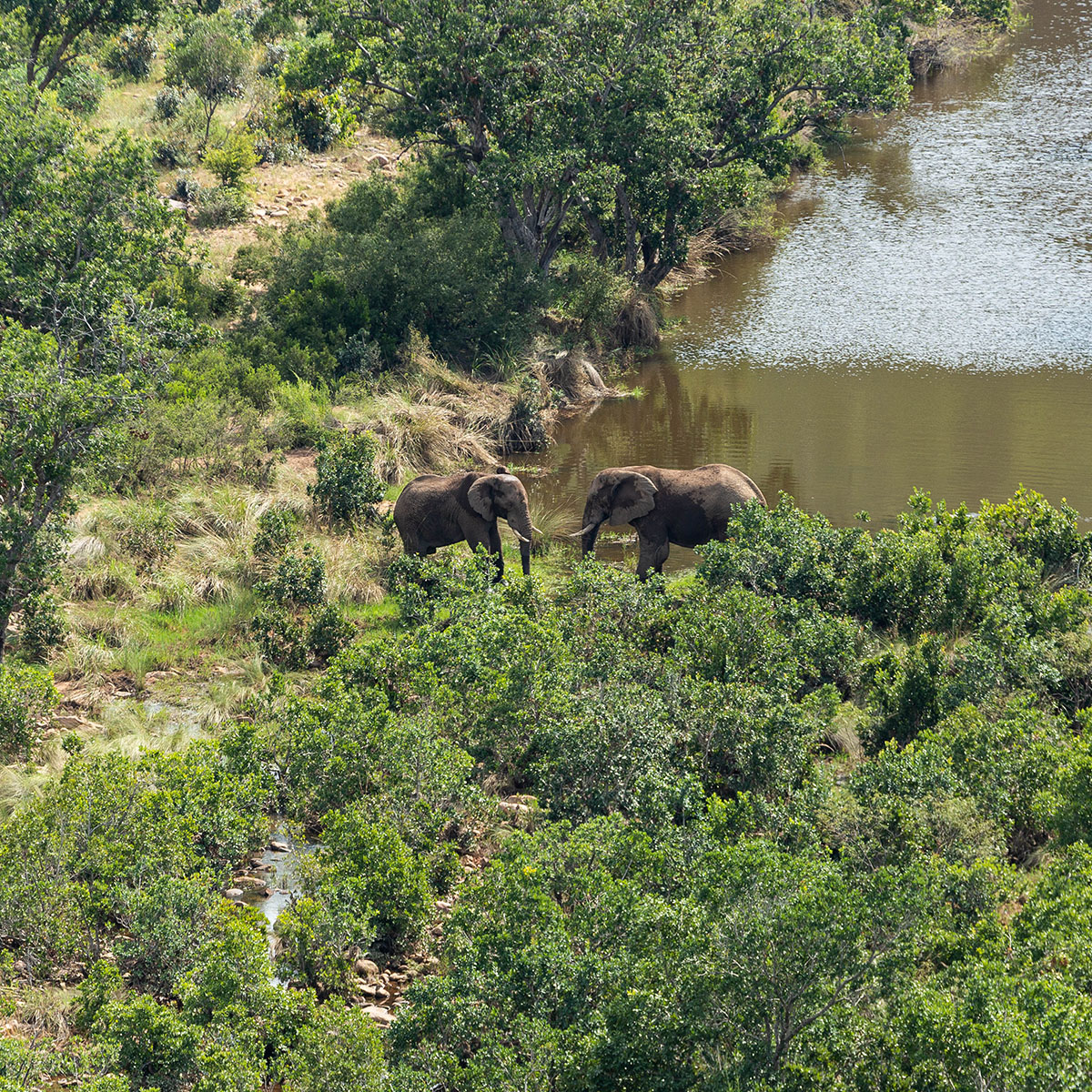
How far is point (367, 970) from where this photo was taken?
9.95 metres

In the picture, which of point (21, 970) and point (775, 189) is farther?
point (775, 189)

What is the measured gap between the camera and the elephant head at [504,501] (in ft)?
53.8

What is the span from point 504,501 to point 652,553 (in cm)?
222

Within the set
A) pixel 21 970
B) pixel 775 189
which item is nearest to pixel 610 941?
pixel 21 970

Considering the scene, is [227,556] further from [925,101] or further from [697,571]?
[925,101]

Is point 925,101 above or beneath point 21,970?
above

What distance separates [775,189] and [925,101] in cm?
1097

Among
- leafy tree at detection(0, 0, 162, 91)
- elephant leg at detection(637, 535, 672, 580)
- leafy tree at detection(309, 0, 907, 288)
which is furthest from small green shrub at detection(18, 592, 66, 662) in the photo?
leafy tree at detection(0, 0, 162, 91)

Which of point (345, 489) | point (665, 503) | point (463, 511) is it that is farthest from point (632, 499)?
point (345, 489)

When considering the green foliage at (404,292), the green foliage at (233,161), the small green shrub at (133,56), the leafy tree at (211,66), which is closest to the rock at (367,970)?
the green foliage at (404,292)

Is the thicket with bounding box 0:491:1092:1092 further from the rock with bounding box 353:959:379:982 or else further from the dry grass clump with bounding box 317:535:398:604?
the dry grass clump with bounding box 317:535:398:604

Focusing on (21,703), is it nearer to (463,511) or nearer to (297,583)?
(297,583)

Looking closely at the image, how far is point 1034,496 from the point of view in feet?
51.9

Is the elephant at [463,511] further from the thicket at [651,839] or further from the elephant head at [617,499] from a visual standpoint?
the thicket at [651,839]
